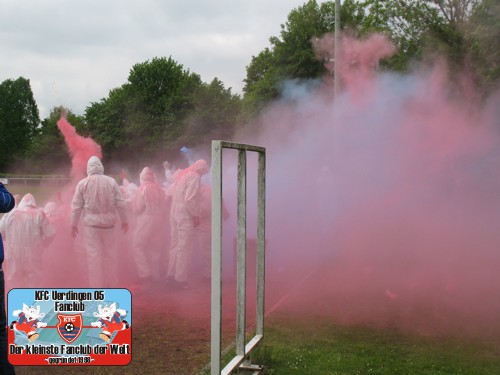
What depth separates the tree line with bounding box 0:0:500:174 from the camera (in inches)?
501

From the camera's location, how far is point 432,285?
8.71 meters

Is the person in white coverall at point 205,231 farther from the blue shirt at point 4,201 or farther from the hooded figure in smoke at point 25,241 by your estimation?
the blue shirt at point 4,201

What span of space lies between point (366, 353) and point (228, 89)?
109 ft

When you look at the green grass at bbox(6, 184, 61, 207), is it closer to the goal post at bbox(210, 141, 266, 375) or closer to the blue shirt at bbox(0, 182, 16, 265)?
the blue shirt at bbox(0, 182, 16, 265)

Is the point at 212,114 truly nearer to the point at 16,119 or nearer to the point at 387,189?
the point at 16,119

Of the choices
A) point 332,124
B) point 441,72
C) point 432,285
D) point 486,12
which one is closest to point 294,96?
point 332,124

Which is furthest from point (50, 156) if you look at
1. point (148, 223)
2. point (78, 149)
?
point (148, 223)

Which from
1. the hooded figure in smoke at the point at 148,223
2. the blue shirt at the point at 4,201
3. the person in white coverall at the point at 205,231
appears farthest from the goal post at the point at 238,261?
the hooded figure in smoke at the point at 148,223

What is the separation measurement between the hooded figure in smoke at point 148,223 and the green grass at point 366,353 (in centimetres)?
380

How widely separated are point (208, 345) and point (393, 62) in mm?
11049

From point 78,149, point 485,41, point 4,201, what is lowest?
point 4,201

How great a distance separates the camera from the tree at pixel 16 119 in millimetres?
28047

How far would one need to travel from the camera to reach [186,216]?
9.18 m

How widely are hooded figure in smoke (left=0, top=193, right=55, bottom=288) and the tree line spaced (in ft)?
10.4
